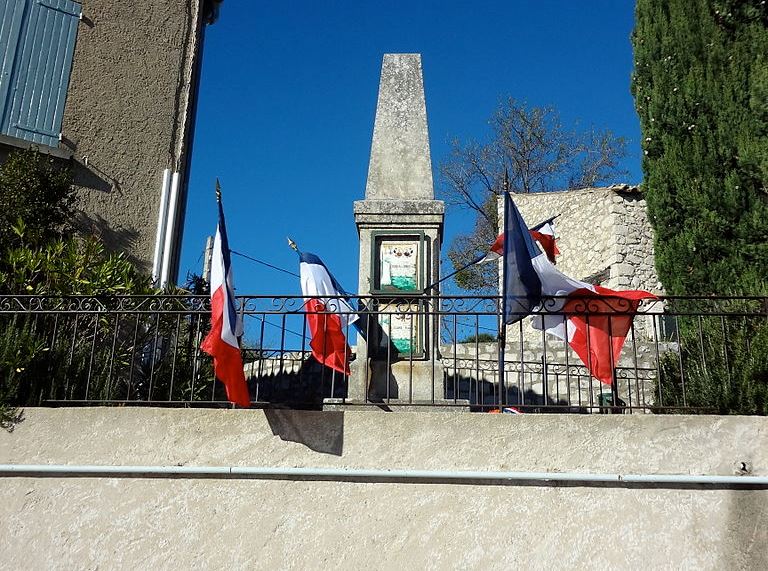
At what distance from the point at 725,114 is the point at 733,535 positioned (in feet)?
23.3

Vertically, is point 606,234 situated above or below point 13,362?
above

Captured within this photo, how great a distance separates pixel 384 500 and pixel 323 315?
2140 millimetres

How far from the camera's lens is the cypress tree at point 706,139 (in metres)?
9.61

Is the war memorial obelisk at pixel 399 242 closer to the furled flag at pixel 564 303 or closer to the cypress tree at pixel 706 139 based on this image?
the furled flag at pixel 564 303

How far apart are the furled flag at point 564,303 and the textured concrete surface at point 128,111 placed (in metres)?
5.12

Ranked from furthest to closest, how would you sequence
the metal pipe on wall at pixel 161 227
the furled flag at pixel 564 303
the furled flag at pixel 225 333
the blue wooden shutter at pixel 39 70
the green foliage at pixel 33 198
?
the metal pipe on wall at pixel 161 227 < the blue wooden shutter at pixel 39 70 < the green foliage at pixel 33 198 < the furled flag at pixel 564 303 < the furled flag at pixel 225 333

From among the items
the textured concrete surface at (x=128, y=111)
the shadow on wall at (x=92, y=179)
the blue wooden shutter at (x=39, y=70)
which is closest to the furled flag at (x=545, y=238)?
the textured concrete surface at (x=128, y=111)

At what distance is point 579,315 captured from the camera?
596cm

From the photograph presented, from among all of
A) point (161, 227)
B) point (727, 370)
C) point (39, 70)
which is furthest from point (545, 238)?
point (39, 70)

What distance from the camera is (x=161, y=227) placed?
9.58 metres

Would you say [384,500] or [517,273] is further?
[517,273]

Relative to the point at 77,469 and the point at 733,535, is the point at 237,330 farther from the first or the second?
the point at 733,535

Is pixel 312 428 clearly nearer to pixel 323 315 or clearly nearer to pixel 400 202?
pixel 323 315

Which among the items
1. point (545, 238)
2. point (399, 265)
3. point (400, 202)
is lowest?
point (399, 265)
